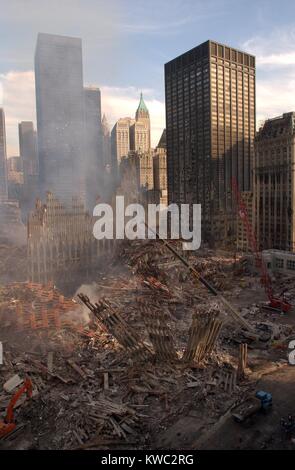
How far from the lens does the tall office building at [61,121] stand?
261ft

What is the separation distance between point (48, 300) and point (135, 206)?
40.3 m

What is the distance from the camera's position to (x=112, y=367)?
19844 mm

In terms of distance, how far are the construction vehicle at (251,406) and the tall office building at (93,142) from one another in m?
89.9

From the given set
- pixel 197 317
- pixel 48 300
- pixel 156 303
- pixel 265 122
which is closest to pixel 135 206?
pixel 265 122

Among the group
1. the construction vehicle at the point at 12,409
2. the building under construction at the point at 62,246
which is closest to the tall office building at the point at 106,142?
the building under construction at the point at 62,246

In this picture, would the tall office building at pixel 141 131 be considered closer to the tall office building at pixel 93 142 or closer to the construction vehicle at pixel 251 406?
the tall office building at pixel 93 142

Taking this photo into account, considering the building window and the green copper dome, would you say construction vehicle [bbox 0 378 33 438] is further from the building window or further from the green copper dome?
the green copper dome

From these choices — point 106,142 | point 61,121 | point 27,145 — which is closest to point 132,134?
point 106,142

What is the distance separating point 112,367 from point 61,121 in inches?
3531

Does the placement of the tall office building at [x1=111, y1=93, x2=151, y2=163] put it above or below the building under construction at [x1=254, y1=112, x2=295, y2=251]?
above

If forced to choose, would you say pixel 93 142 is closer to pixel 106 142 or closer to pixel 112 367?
pixel 106 142

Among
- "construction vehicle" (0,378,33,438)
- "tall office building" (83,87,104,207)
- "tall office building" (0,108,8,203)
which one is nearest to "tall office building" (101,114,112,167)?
"tall office building" (83,87,104,207)

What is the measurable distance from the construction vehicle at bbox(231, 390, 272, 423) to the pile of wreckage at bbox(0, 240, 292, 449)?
2.84 feet

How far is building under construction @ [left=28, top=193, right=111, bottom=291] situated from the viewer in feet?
165
